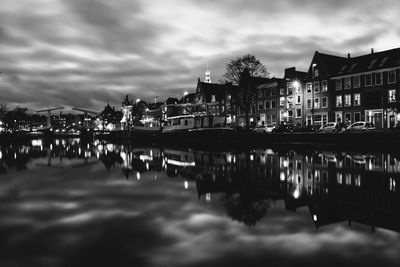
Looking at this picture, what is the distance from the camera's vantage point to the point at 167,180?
18.8m

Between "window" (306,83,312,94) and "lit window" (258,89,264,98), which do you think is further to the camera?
"lit window" (258,89,264,98)

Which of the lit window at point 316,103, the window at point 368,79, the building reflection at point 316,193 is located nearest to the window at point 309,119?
the lit window at point 316,103

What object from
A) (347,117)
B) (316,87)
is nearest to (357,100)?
(347,117)

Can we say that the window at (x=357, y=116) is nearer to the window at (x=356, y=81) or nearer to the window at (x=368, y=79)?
the window at (x=356, y=81)

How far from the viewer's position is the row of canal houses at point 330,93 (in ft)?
217

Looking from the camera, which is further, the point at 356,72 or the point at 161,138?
the point at 161,138

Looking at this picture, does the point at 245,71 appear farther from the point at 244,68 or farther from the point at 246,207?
the point at 246,207

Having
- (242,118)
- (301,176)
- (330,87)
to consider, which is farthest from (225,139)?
(301,176)

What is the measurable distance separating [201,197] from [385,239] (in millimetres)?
6768

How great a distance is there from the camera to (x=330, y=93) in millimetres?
76438

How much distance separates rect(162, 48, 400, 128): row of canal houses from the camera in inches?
2603

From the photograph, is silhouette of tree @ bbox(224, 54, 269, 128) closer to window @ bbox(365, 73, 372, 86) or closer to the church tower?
window @ bbox(365, 73, 372, 86)

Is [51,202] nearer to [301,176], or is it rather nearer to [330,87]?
[301,176]

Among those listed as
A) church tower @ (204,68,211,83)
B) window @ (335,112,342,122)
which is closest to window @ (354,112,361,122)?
window @ (335,112,342,122)
